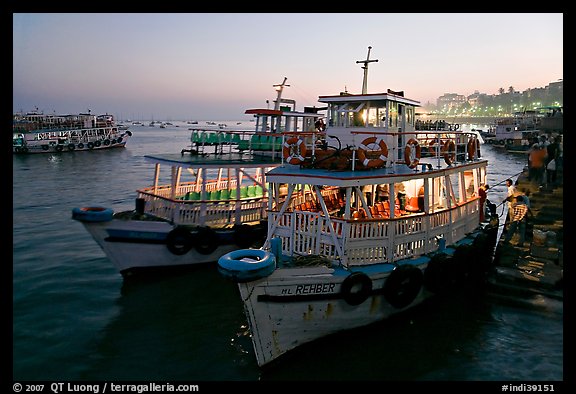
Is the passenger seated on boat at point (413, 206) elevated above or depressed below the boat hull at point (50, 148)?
below

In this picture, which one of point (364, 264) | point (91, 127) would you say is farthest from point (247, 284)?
point (91, 127)

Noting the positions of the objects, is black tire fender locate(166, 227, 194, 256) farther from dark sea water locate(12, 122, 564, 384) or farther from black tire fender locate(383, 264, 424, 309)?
black tire fender locate(383, 264, 424, 309)

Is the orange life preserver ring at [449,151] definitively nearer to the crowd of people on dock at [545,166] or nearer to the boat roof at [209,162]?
the boat roof at [209,162]

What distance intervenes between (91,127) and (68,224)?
52.6 metres

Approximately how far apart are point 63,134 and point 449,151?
61789 mm

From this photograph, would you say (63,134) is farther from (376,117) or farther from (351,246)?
(351,246)

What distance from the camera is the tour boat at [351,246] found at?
841 cm

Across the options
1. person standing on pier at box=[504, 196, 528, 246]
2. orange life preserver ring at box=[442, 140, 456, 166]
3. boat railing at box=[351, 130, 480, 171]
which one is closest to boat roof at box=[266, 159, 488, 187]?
boat railing at box=[351, 130, 480, 171]

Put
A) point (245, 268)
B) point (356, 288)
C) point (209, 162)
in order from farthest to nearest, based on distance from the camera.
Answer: point (209, 162)
point (356, 288)
point (245, 268)

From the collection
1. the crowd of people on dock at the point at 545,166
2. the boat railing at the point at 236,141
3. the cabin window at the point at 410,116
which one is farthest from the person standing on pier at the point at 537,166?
the boat railing at the point at 236,141

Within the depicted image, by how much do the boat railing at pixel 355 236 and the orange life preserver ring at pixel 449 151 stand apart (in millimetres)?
2390

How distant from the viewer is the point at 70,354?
31.5 ft

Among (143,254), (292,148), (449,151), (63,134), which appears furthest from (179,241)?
(63,134)

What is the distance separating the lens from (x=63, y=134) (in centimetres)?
6156
